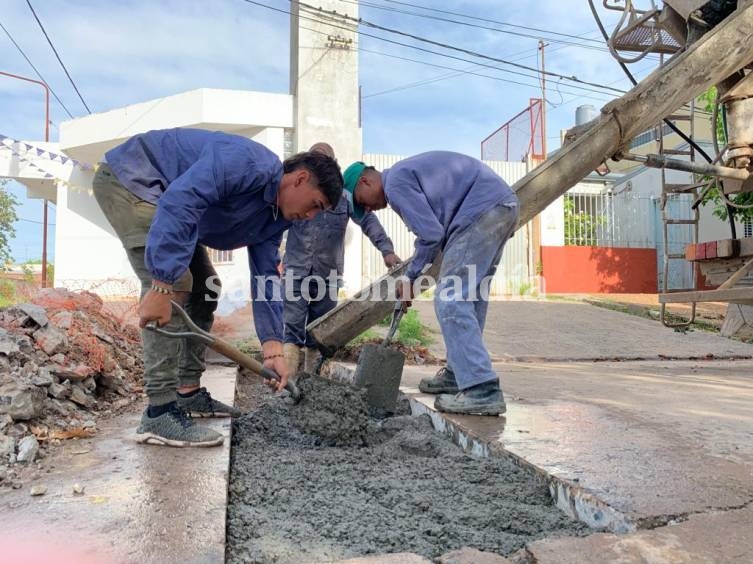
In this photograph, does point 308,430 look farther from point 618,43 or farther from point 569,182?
point 618,43

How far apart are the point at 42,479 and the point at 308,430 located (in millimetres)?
1116

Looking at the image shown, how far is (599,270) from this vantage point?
48.0 feet

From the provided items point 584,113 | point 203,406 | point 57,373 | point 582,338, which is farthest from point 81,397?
point 584,113

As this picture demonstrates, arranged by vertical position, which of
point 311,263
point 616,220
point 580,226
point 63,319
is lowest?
point 63,319

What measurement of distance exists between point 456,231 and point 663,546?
1.99 metres

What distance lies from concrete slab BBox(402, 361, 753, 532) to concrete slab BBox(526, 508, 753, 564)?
82mm

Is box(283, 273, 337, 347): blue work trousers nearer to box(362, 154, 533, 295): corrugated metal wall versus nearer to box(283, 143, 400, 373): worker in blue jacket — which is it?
box(283, 143, 400, 373): worker in blue jacket

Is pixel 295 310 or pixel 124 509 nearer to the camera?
pixel 124 509

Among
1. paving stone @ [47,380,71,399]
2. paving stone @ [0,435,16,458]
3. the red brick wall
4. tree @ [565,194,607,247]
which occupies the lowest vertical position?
paving stone @ [0,435,16,458]

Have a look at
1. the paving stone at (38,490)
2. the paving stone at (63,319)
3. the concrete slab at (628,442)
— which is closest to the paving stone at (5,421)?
the paving stone at (38,490)

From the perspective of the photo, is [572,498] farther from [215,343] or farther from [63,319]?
[63,319]

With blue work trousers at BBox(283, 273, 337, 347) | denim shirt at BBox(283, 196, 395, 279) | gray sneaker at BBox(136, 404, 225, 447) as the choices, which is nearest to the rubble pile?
gray sneaker at BBox(136, 404, 225, 447)

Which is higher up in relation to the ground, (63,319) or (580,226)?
(580,226)

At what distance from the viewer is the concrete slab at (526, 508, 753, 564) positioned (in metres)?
1.24
